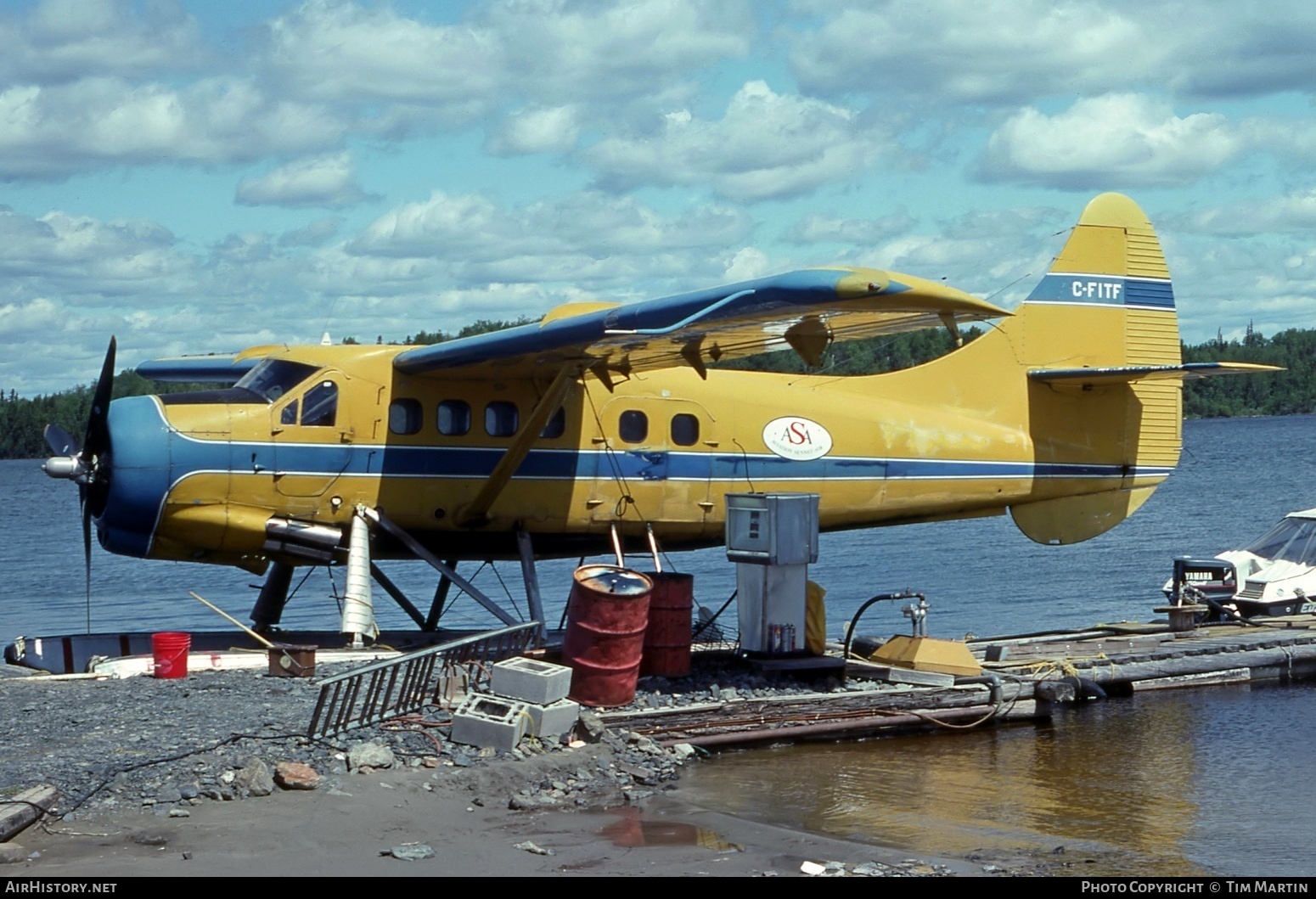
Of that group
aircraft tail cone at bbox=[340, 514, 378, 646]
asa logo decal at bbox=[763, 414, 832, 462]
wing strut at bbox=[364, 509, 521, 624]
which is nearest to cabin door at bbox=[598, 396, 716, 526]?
asa logo decal at bbox=[763, 414, 832, 462]

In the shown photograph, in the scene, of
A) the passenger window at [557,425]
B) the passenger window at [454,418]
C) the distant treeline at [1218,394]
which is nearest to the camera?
the passenger window at [454,418]

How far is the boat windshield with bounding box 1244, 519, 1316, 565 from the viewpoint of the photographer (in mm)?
19219

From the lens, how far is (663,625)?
12906 mm

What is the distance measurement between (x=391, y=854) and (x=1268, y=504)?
47.5 m

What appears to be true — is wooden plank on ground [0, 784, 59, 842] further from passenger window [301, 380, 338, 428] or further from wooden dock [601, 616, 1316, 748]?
passenger window [301, 380, 338, 428]

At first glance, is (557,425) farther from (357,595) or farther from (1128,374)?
(1128,374)

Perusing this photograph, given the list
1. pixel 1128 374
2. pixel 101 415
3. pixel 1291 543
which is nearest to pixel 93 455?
pixel 101 415

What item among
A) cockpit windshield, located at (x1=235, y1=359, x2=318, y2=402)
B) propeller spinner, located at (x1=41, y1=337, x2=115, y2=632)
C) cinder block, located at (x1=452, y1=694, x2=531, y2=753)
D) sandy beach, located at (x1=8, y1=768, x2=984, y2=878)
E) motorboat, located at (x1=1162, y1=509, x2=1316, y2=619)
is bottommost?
sandy beach, located at (x1=8, y1=768, x2=984, y2=878)

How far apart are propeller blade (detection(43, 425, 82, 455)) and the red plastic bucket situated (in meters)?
2.23

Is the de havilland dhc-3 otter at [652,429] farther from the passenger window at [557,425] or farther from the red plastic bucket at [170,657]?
the red plastic bucket at [170,657]

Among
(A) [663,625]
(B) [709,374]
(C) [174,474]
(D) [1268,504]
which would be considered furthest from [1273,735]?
(D) [1268,504]

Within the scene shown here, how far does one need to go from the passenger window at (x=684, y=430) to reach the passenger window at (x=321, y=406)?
3.42 metres

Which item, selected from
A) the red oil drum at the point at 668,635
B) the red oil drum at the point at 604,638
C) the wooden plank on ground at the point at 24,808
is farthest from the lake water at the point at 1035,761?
the wooden plank on ground at the point at 24,808

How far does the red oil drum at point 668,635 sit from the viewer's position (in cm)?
1286
